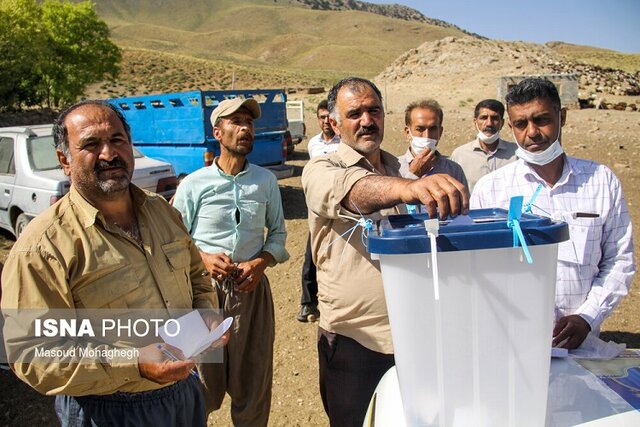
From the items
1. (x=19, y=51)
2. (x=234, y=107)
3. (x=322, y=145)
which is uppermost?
(x=19, y=51)

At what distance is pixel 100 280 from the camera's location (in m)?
1.76

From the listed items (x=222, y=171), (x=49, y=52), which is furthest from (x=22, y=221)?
(x=49, y=52)

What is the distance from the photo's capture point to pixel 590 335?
1.86 m

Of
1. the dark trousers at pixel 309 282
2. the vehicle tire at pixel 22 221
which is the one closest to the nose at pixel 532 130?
the dark trousers at pixel 309 282

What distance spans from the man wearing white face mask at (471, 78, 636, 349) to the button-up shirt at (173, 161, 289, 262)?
4.63 feet

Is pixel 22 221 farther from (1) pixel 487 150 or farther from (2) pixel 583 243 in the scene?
(2) pixel 583 243

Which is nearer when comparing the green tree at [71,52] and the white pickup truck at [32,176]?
the white pickup truck at [32,176]

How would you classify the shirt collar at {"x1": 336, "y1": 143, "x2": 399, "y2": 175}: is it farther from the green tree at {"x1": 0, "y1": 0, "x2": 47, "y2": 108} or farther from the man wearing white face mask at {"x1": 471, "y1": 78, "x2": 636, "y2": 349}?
the green tree at {"x1": 0, "y1": 0, "x2": 47, "y2": 108}

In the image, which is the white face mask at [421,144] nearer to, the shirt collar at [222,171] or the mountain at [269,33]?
the shirt collar at [222,171]

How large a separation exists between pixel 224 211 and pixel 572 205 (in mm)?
1865

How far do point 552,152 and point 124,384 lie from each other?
1.88 metres

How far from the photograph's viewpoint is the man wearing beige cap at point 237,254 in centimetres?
299

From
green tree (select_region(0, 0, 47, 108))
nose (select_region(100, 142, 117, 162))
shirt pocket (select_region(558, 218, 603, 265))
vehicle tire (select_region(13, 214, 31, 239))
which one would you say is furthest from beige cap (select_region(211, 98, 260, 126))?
green tree (select_region(0, 0, 47, 108))

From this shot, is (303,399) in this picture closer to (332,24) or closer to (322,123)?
(322,123)
